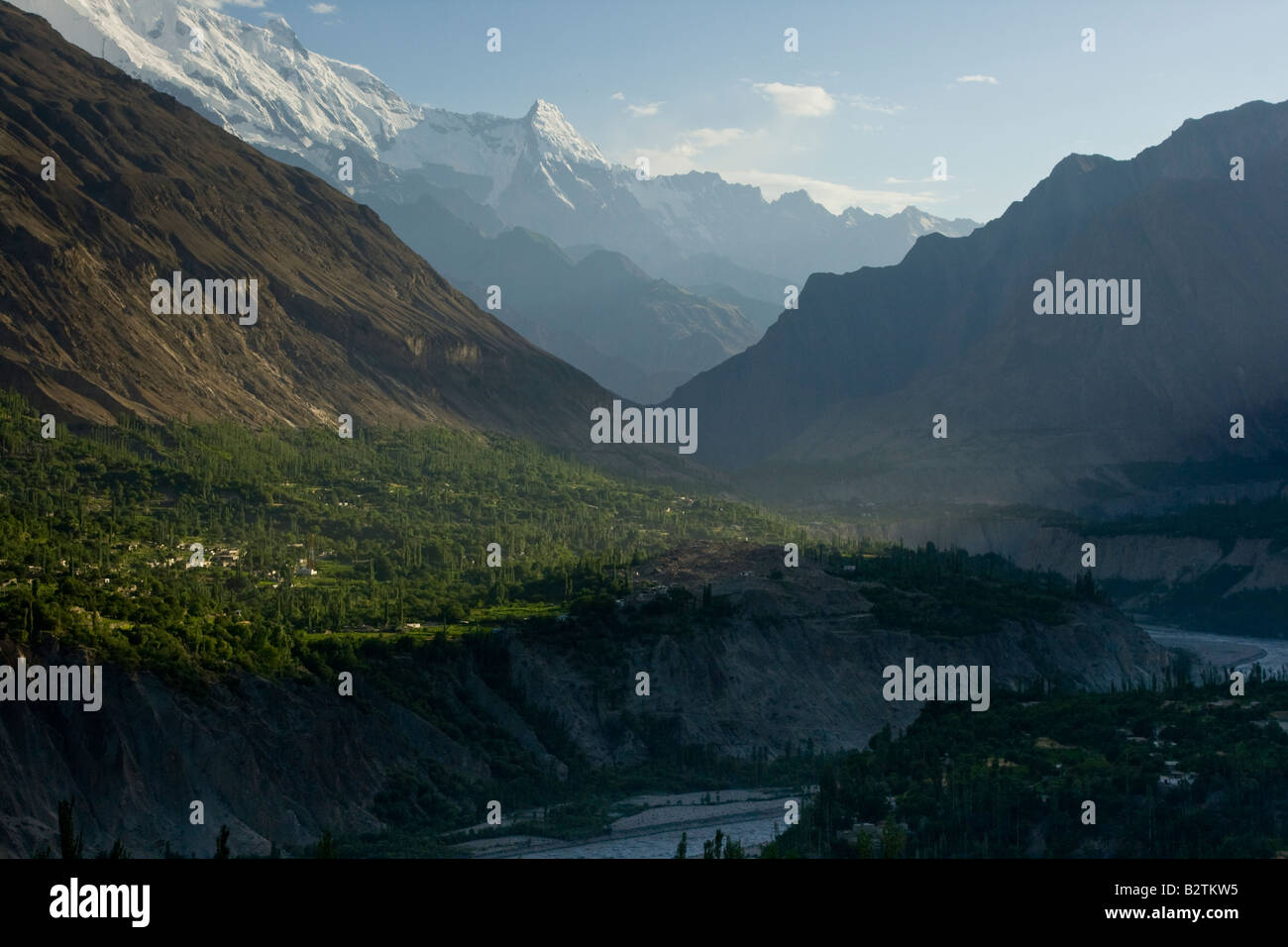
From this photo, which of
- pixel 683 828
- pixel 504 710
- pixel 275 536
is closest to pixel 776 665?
pixel 504 710

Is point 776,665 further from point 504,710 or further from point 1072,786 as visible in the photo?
point 1072,786

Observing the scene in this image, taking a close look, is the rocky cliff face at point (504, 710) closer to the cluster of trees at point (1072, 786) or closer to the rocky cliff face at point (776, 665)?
the rocky cliff face at point (776, 665)

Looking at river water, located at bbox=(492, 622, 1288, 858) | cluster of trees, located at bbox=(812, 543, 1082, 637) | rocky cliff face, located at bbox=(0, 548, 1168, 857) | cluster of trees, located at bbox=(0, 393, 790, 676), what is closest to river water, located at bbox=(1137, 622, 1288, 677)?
rocky cliff face, located at bbox=(0, 548, 1168, 857)

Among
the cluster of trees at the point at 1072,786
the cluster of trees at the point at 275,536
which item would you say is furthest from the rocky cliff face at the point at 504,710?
the cluster of trees at the point at 1072,786

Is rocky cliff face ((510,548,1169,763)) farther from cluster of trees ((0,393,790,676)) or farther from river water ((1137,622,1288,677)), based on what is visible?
river water ((1137,622,1288,677))

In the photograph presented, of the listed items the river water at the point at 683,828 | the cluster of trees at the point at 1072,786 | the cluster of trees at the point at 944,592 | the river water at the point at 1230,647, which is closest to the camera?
the cluster of trees at the point at 1072,786

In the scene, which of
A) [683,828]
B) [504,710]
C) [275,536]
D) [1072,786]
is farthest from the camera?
[275,536]

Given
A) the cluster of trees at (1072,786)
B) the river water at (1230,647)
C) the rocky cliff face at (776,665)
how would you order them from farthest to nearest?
the river water at (1230,647) < the rocky cliff face at (776,665) < the cluster of trees at (1072,786)

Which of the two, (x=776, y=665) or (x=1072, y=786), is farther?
(x=776, y=665)
